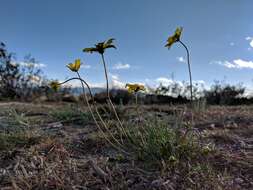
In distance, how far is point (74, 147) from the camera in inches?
99.1

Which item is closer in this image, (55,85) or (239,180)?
(239,180)

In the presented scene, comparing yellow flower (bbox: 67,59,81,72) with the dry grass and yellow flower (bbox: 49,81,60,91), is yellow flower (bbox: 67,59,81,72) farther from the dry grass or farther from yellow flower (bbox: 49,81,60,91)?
the dry grass

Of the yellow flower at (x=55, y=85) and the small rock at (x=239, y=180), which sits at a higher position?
the yellow flower at (x=55, y=85)

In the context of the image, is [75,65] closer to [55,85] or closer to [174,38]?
[55,85]

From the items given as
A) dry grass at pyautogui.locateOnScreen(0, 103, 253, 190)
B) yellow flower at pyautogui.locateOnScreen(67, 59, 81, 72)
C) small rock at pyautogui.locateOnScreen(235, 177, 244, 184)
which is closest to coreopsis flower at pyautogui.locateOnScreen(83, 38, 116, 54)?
yellow flower at pyautogui.locateOnScreen(67, 59, 81, 72)

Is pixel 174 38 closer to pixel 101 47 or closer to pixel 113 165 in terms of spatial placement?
pixel 101 47

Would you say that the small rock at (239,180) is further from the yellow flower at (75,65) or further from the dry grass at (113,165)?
the yellow flower at (75,65)

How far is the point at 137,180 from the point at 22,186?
599mm

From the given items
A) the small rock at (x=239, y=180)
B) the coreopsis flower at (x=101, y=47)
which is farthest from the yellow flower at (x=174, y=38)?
the small rock at (x=239, y=180)

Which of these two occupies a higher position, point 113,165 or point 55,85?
point 55,85

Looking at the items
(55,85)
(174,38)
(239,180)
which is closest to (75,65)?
(55,85)

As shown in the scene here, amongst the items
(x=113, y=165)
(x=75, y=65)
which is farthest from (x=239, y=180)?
(x=75, y=65)

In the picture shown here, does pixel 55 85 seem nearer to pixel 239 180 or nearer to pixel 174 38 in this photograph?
pixel 174 38

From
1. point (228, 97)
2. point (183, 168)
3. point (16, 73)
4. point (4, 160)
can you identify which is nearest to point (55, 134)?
point (4, 160)
